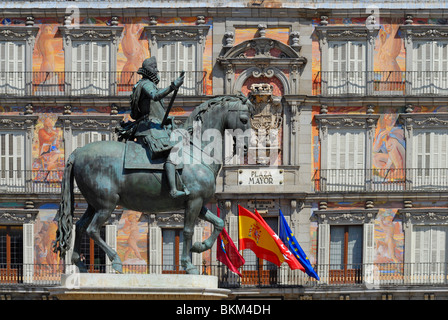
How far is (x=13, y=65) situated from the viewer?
53062mm

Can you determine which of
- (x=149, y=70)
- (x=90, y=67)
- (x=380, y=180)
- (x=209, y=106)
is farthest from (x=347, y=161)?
(x=209, y=106)

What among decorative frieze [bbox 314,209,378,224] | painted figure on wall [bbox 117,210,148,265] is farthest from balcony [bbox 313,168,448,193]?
painted figure on wall [bbox 117,210,148,265]

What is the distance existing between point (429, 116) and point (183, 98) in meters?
9.04

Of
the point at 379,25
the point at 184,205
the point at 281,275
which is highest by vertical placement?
the point at 379,25

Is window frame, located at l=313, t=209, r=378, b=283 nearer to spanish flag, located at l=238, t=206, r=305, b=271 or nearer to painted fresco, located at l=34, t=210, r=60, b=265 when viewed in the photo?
spanish flag, located at l=238, t=206, r=305, b=271

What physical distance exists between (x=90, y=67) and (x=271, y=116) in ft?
22.7

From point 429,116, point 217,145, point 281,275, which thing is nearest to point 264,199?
point 281,275

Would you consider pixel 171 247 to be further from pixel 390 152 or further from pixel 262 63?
pixel 390 152

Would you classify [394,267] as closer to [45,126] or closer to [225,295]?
[45,126]

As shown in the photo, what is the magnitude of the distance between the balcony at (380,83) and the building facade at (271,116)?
52mm

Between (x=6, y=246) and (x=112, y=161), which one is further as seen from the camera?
(x=6, y=246)

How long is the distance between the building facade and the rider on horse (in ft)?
86.5

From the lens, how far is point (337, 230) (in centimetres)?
5284

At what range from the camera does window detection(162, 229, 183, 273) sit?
52.4 meters
